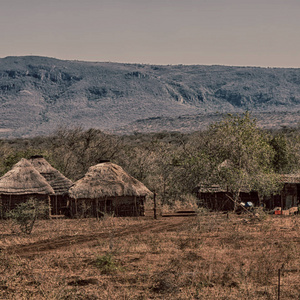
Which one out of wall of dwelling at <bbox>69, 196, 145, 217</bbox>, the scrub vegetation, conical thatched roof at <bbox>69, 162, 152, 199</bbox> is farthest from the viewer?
wall of dwelling at <bbox>69, 196, 145, 217</bbox>

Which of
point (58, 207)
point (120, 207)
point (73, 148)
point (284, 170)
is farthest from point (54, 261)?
point (73, 148)

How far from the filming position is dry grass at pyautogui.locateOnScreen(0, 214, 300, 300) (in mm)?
12906

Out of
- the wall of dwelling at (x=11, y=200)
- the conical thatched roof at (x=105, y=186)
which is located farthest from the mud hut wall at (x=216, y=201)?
the wall of dwelling at (x=11, y=200)

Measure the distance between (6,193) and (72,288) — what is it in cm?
1682

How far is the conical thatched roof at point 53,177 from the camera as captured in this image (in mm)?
31167

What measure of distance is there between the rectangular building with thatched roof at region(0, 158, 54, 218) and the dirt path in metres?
7.15

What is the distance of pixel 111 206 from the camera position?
29.8 m

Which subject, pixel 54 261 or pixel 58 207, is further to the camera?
pixel 58 207

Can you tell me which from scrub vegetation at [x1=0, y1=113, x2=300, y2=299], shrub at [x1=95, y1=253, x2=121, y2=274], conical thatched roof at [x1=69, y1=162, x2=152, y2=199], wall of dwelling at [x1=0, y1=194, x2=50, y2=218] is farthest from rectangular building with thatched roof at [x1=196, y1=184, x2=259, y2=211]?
shrub at [x1=95, y1=253, x2=121, y2=274]

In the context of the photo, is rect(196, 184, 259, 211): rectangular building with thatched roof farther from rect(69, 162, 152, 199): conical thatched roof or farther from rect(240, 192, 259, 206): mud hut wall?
rect(69, 162, 152, 199): conical thatched roof

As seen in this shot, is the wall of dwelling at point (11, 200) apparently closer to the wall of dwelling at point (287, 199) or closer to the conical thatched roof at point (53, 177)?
the conical thatched roof at point (53, 177)

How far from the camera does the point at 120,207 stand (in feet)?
97.8

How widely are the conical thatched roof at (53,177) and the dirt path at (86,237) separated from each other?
725 centimetres

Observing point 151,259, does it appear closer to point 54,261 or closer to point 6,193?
point 54,261
